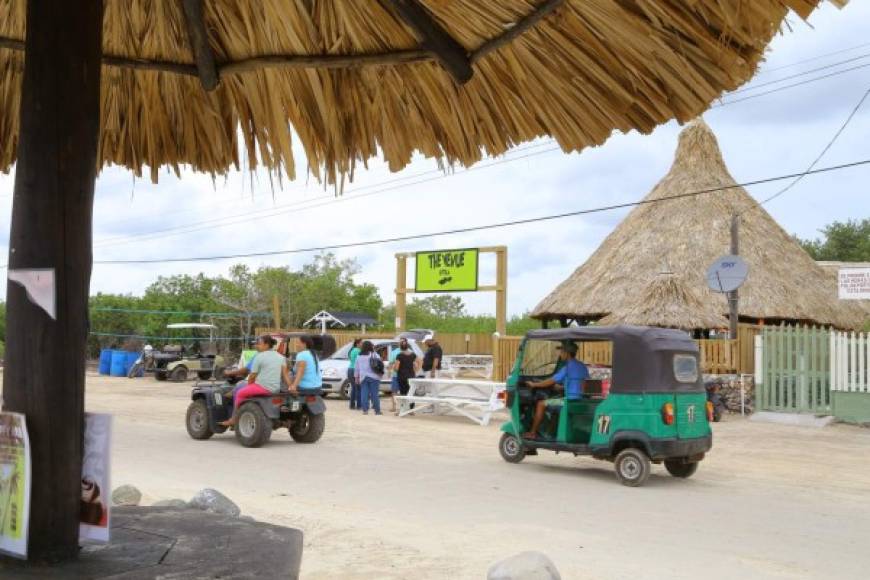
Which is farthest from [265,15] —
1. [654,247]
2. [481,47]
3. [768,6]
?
[654,247]

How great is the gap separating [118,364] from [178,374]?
516 centimetres

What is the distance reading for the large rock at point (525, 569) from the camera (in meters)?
4.60

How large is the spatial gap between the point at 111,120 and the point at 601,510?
5.94 metres

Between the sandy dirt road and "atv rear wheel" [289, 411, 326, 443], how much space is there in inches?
11.5

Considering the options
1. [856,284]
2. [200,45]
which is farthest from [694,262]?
[200,45]

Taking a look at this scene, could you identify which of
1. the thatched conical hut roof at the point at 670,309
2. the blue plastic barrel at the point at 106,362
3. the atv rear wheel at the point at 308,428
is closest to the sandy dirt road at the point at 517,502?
the atv rear wheel at the point at 308,428

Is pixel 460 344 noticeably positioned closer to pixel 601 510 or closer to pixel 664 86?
pixel 601 510

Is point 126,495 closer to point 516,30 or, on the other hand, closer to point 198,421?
point 516,30

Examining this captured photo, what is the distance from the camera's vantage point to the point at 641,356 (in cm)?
982

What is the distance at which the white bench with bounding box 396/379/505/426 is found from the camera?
56.1 feet

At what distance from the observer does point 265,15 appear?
3568 mm

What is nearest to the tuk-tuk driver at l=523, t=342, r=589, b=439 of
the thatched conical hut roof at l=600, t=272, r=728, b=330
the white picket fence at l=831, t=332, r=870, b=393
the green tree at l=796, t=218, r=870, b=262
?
the white picket fence at l=831, t=332, r=870, b=393

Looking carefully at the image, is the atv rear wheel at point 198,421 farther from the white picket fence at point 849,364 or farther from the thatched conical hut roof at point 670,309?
the thatched conical hut roof at point 670,309

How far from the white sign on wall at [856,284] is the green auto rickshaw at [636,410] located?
395 inches
